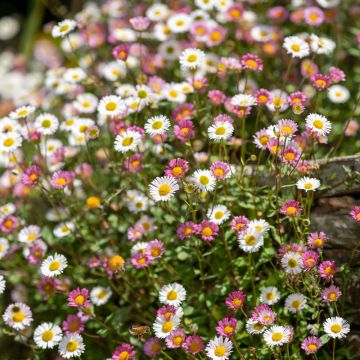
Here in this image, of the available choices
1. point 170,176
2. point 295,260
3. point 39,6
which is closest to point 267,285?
point 295,260

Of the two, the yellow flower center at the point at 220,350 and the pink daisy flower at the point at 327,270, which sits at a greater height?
the pink daisy flower at the point at 327,270

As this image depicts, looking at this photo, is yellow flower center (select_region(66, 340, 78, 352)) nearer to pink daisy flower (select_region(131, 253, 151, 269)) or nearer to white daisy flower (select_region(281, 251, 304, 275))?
pink daisy flower (select_region(131, 253, 151, 269))

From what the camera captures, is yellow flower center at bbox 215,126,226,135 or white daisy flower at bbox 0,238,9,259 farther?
white daisy flower at bbox 0,238,9,259

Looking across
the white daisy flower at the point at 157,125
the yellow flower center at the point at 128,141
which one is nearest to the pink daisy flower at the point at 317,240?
the white daisy flower at the point at 157,125

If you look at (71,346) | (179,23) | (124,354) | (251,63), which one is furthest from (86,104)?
(124,354)


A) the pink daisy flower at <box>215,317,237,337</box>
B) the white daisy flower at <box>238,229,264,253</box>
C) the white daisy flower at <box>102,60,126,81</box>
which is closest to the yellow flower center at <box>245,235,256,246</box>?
the white daisy flower at <box>238,229,264,253</box>

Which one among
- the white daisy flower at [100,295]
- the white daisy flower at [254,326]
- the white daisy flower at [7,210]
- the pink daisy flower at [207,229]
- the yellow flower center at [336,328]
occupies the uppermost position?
the pink daisy flower at [207,229]

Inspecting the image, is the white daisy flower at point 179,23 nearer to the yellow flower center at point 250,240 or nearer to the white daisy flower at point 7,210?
the white daisy flower at point 7,210

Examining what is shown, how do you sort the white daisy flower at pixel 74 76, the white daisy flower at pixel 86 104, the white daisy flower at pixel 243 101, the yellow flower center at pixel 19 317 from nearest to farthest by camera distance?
1. the yellow flower center at pixel 19 317
2. the white daisy flower at pixel 243 101
3. the white daisy flower at pixel 86 104
4. the white daisy flower at pixel 74 76
